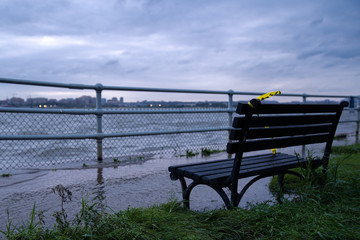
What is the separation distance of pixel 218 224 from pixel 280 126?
1248 mm

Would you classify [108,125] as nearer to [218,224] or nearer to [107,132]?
[107,132]

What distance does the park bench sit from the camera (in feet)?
9.39

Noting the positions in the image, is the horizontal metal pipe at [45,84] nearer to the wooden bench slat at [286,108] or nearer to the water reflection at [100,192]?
the water reflection at [100,192]

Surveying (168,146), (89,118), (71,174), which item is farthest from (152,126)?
(71,174)

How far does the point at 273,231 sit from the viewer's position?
8.32 feet

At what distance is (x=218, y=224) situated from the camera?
265cm

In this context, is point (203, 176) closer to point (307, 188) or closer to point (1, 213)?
point (307, 188)

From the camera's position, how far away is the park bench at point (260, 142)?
286cm

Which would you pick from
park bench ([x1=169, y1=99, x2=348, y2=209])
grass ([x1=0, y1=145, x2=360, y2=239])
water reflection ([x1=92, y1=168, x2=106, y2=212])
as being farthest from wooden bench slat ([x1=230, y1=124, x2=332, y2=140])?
water reflection ([x1=92, y1=168, x2=106, y2=212])

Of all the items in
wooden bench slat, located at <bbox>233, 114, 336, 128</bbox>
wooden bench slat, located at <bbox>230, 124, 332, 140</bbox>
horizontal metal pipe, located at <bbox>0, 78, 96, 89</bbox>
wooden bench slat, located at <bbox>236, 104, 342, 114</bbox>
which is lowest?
wooden bench slat, located at <bbox>230, 124, 332, 140</bbox>

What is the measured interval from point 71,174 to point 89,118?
4.05ft

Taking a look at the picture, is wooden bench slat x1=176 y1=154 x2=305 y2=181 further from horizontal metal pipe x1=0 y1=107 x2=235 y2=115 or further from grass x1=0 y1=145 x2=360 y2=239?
horizontal metal pipe x1=0 y1=107 x2=235 y2=115

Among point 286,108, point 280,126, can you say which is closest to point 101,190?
point 280,126

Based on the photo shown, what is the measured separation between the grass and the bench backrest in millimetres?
594
